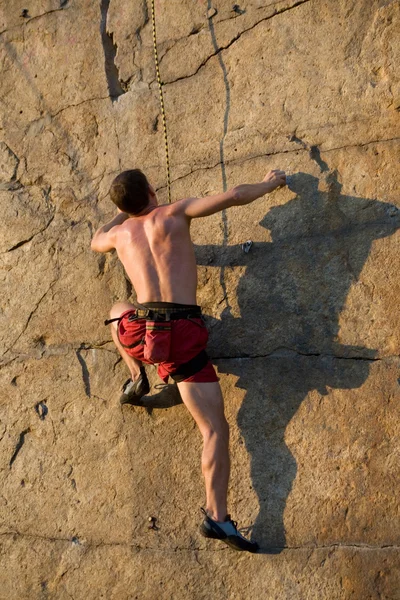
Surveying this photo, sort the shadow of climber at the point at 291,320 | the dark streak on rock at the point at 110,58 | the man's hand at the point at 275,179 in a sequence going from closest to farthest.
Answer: the shadow of climber at the point at 291,320, the man's hand at the point at 275,179, the dark streak on rock at the point at 110,58

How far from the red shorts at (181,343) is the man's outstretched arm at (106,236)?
376mm

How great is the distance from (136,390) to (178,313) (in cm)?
40

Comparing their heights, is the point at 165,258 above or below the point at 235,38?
below

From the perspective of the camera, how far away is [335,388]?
10.1 ft

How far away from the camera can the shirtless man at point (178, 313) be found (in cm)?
304

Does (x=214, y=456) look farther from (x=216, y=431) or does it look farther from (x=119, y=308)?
(x=119, y=308)

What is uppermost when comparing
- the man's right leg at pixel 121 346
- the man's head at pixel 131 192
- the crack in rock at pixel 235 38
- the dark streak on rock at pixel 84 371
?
the crack in rock at pixel 235 38

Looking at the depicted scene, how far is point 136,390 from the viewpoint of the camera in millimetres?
3270

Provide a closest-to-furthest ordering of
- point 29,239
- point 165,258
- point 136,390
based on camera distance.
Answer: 1. point 165,258
2. point 136,390
3. point 29,239

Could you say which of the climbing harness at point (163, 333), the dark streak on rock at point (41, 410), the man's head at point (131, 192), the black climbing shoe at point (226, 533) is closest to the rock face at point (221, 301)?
the dark streak on rock at point (41, 410)

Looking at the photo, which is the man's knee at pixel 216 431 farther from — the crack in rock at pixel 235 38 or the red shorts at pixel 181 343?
the crack in rock at pixel 235 38

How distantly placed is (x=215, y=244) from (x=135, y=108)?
2.57 feet

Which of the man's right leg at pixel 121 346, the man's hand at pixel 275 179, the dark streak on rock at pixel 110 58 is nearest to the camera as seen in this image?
the man's hand at pixel 275 179

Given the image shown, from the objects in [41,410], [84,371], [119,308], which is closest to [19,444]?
[41,410]
